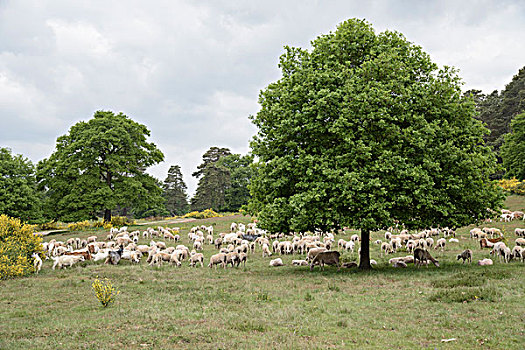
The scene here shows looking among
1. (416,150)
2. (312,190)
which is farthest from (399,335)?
(416,150)

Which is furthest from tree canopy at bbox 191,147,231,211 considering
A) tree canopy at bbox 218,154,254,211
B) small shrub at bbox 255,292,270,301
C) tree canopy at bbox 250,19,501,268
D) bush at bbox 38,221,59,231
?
small shrub at bbox 255,292,270,301

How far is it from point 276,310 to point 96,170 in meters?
36.2

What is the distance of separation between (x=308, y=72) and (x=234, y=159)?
6973 cm

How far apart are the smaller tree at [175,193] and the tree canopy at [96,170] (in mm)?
42968

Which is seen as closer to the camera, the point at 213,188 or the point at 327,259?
the point at 327,259

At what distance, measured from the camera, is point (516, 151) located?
47.6 meters

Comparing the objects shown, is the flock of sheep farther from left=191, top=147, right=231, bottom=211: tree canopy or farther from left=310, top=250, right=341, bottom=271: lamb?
left=191, top=147, right=231, bottom=211: tree canopy

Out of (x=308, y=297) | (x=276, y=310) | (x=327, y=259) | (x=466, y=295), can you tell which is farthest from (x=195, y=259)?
(x=466, y=295)

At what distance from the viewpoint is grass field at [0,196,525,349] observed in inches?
330

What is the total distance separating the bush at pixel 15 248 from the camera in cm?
1803

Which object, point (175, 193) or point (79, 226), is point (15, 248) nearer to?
point (79, 226)

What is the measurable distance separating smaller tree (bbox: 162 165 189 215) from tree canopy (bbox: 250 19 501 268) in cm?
7166

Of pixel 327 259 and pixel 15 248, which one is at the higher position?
pixel 15 248

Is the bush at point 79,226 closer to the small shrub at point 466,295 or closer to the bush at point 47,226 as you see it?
the bush at point 47,226
